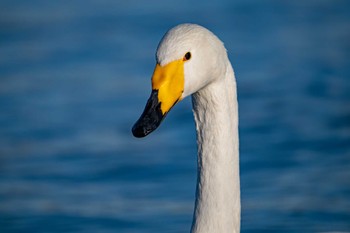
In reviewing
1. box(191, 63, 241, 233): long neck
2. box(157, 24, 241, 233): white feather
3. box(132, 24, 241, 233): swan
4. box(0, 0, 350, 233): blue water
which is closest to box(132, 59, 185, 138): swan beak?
box(132, 24, 241, 233): swan

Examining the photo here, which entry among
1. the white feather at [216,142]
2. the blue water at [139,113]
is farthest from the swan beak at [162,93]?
the blue water at [139,113]

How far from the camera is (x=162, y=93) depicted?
5.45m

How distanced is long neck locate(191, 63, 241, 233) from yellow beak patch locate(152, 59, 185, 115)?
1.00 feet

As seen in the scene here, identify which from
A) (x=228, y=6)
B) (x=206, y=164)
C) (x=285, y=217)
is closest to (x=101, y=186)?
(x=285, y=217)

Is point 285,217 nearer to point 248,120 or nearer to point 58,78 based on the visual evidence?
point 248,120

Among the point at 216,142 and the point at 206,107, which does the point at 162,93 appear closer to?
the point at 206,107

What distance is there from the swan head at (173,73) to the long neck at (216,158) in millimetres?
268

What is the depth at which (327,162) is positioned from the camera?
404 inches

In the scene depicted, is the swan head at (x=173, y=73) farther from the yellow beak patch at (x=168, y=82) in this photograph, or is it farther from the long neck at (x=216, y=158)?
the long neck at (x=216, y=158)

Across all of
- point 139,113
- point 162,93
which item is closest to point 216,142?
point 162,93

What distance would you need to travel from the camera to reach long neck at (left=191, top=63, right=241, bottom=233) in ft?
18.9

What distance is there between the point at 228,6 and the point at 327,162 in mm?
5897

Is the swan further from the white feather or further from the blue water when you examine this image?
the blue water

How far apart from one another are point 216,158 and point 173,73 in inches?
24.7
